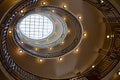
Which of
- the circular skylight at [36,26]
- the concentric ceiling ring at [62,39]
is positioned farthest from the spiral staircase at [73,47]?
the circular skylight at [36,26]

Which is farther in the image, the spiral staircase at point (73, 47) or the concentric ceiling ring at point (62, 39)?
→ the concentric ceiling ring at point (62, 39)

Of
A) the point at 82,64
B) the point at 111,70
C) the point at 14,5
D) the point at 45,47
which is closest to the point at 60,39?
the point at 45,47

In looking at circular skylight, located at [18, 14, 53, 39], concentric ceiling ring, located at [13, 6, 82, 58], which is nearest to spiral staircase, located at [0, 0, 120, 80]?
concentric ceiling ring, located at [13, 6, 82, 58]

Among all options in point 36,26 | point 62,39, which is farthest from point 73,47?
point 36,26

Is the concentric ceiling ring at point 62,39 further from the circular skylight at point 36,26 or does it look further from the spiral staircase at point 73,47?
the circular skylight at point 36,26

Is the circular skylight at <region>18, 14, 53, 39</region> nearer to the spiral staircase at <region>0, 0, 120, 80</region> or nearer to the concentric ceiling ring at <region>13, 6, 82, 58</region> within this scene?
the concentric ceiling ring at <region>13, 6, 82, 58</region>

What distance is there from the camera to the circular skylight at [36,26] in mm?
18547

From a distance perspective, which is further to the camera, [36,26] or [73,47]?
[36,26]

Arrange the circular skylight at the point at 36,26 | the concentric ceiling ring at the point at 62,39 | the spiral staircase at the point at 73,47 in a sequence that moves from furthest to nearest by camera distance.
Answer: the circular skylight at the point at 36,26 → the concentric ceiling ring at the point at 62,39 → the spiral staircase at the point at 73,47

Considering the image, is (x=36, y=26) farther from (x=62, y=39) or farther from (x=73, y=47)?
(x=73, y=47)

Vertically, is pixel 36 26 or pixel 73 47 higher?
pixel 36 26

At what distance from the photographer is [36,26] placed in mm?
19984

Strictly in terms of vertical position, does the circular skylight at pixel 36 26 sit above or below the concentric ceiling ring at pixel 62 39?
above

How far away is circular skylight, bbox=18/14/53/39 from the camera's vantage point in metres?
18.5
